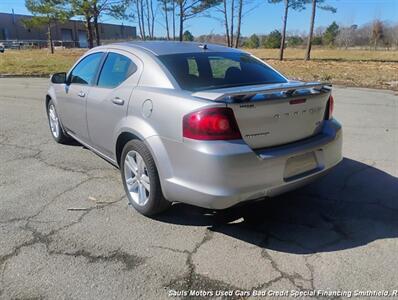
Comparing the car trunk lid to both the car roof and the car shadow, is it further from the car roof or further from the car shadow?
the car roof

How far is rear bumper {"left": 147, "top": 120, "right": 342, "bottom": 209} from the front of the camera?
2697 mm

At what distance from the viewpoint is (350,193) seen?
3.91 meters

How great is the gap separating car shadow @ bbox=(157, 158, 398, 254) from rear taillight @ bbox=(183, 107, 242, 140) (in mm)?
659

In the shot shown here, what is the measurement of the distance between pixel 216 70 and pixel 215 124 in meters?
1.23

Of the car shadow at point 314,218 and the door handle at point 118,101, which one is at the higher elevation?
the door handle at point 118,101

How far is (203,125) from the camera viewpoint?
8.92 feet

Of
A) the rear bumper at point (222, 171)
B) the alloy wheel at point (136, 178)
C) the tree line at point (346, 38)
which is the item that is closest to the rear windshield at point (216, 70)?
the rear bumper at point (222, 171)

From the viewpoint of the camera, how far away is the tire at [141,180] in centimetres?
318

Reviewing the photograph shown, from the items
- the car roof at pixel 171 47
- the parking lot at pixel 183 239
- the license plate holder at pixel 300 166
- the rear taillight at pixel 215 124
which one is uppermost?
the car roof at pixel 171 47

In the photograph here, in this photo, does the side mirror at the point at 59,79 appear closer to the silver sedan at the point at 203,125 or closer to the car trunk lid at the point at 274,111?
the silver sedan at the point at 203,125

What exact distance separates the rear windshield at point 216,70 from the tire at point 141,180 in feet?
2.31

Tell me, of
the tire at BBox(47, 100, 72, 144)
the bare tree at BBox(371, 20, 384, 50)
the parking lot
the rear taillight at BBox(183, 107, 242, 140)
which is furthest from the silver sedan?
the bare tree at BBox(371, 20, 384, 50)

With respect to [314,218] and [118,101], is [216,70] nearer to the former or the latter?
[118,101]

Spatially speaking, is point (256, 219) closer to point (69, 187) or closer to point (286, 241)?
point (286, 241)
